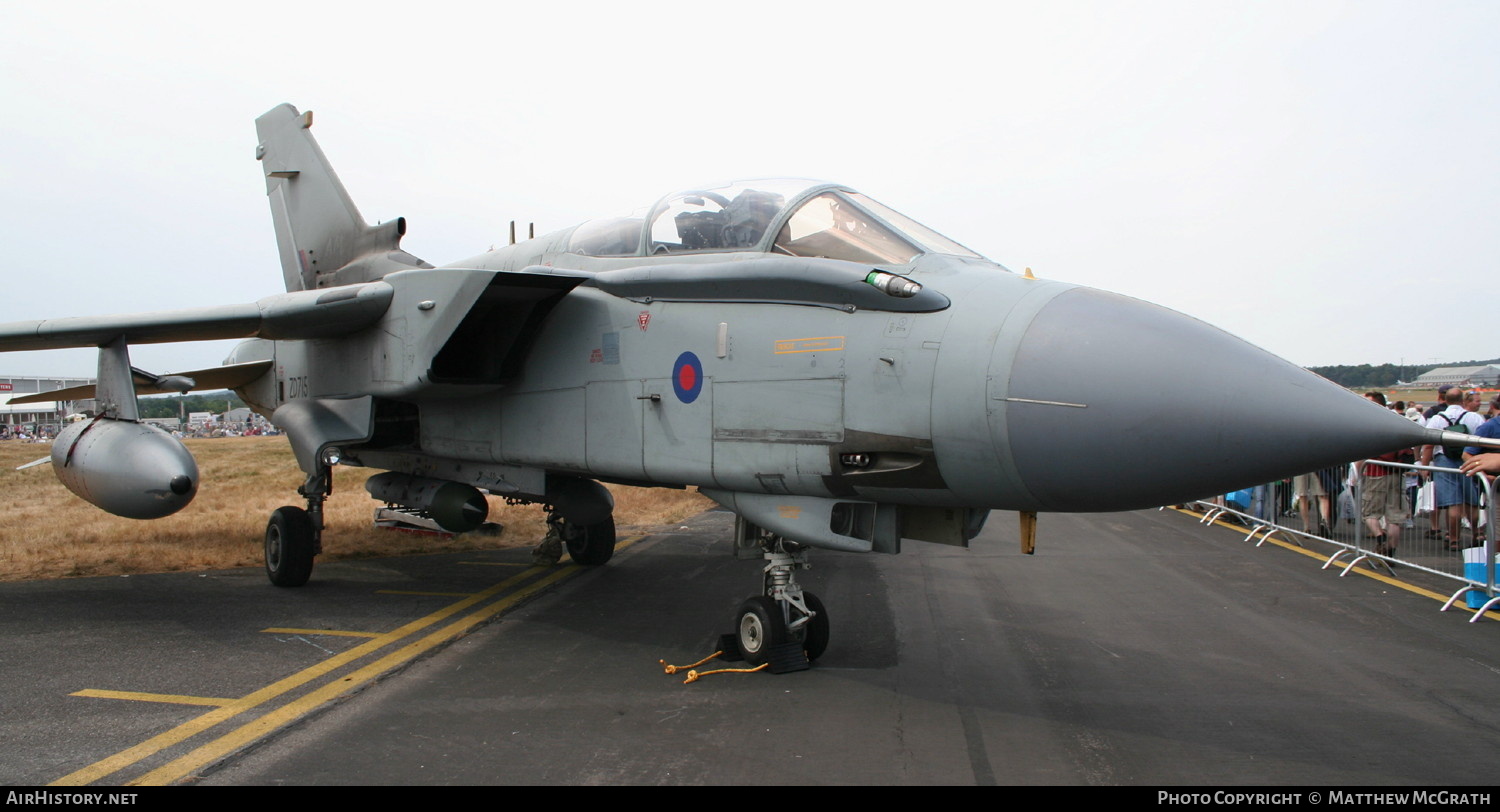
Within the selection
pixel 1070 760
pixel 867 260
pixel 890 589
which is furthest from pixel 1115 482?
pixel 890 589

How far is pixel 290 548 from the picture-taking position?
7.79 meters

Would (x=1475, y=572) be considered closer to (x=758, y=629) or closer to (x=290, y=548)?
(x=758, y=629)

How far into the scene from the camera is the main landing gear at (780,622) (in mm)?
5062

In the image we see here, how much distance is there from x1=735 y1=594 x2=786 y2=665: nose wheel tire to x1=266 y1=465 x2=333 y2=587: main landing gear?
4414mm

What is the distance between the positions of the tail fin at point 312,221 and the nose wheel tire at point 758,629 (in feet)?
18.6

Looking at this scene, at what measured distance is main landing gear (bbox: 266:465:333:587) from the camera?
25.6 feet

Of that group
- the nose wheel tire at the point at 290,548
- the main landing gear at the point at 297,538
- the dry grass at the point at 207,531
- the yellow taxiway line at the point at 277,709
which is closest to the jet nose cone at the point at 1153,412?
the yellow taxiway line at the point at 277,709

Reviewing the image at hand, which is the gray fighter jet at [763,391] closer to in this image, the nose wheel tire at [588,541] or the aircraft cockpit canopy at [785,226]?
the aircraft cockpit canopy at [785,226]

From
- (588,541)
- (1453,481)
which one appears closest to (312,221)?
(588,541)

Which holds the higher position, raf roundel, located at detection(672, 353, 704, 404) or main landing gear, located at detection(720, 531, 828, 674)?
raf roundel, located at detection(672, 353, 704, 404)

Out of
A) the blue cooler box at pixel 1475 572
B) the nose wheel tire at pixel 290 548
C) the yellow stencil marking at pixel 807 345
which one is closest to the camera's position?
the yellow stencil marking at pixel 807 345

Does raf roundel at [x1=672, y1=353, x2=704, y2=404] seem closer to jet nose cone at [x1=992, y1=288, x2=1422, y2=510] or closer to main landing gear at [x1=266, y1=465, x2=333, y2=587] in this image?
jet nose cone at [x1=992, y1=288, x2=1422, y2=510]

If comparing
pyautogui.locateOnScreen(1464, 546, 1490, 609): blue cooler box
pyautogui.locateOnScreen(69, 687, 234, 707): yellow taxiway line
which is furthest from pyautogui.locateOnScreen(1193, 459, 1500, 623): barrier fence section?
pyautogui.locateOnScreen(69, 687, 234, 707): yellow taxiway line

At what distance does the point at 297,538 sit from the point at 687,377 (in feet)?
15.2
